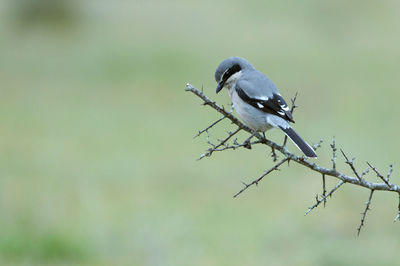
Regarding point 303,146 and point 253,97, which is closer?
point 303,146

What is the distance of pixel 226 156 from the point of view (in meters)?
13.6

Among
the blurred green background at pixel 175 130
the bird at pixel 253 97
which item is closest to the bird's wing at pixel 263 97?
the bird at pixel 253 97

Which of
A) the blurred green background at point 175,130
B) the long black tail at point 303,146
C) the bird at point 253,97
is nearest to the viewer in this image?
the long black tail at point 303,146

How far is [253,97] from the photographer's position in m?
5.27

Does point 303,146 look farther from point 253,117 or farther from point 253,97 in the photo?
point 253,97

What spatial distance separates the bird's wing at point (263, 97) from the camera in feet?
17.1

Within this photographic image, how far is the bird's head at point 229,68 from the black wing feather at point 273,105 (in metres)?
0.18

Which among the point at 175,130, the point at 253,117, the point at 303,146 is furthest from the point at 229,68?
the point at 175,130

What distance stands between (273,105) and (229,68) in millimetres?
400

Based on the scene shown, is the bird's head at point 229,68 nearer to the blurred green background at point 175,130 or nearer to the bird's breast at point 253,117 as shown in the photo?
the bird's breast at point 253,117

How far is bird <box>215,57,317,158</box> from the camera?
17.0 feet

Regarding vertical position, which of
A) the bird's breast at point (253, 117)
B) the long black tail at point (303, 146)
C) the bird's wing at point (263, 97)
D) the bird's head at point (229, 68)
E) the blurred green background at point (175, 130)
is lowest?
the long black tail at point (303, 146)

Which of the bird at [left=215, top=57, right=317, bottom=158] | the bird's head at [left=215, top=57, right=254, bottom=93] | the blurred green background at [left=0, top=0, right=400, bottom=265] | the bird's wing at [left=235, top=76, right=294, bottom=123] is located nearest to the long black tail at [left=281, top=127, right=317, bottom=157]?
the bird at [left=215, top=57, right=317, bottom=158]

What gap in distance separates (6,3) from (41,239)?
16.0 meters
